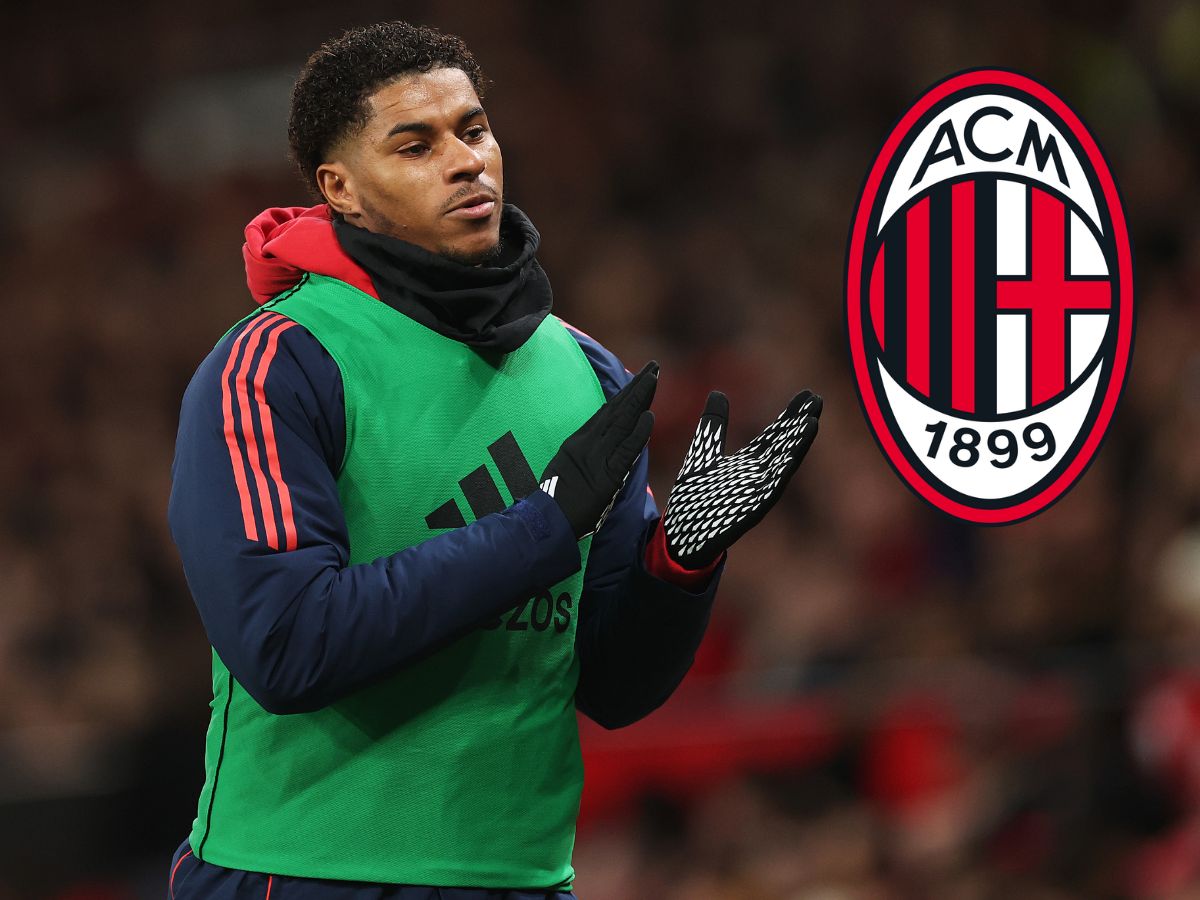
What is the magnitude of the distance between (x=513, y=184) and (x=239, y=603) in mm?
5312

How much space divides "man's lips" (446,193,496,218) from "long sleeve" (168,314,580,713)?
27 cm

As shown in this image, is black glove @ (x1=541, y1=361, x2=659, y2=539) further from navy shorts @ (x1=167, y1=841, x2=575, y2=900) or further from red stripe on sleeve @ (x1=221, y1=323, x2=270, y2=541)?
navy shorts @ (x1=167, y1=841, x2=575, y2=900)

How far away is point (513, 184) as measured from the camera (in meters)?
6.96

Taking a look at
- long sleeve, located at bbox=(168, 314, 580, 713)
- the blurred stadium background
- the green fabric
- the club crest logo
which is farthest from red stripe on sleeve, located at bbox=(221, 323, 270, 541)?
the blurred stadium background

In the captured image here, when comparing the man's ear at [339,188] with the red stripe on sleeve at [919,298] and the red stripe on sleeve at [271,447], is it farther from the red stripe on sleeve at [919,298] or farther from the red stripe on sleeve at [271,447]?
the red stripe on sleeve at [919,298]

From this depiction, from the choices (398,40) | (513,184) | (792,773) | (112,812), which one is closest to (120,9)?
(513,184)

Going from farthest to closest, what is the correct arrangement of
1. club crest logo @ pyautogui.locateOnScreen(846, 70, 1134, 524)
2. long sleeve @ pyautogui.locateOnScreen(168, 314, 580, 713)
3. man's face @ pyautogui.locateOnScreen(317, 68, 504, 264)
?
club crest logo @ pyautogui.locateOnScreen(846, 70, 1134, 524), man's face @ pyautogui.locateOnScreen(317, 68, 504, 264), long sleeve @ pyautogui.locateOnScreen(168, 314, 580, 713)

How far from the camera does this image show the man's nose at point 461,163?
6.61 feet

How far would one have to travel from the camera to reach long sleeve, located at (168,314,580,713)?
70.3 inches

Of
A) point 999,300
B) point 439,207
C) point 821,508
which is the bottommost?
point 821,508

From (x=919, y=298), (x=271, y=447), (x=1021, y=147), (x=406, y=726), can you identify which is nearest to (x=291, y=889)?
(x=406, y=726)

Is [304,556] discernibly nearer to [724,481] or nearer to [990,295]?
[724,481]

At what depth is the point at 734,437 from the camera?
5.13 meters

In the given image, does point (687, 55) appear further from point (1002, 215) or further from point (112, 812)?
point (1002, 215)
